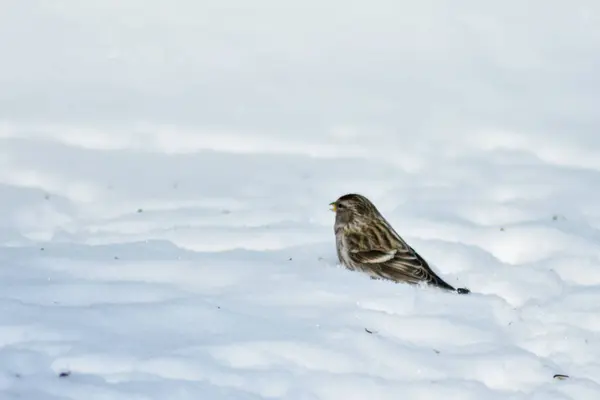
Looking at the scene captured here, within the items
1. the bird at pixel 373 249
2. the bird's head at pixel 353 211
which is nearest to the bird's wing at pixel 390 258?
the bird at pixel 373 249

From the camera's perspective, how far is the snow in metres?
4.82

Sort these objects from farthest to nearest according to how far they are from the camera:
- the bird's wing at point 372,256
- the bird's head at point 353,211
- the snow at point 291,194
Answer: the bird's head at point 353,211 → the bird's wing at point 372,256 → the snow at point 291,194

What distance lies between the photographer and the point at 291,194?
783cm

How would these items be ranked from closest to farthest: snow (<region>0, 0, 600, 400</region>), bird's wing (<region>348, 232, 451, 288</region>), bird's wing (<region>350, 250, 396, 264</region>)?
snow (<region>0, 0, 600, 400</region>) < bird's wing (<region>348, 232, 451, 288</region>) < bird's wing (<region>350, 250, 396, 264</region>)

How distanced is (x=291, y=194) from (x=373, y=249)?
1.65 metres

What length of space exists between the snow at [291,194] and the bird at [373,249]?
0.23 meters

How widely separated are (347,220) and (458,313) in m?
1.20

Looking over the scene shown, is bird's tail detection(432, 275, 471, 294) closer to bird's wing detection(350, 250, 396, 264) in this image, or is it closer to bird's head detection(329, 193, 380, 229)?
bird's wing detection(350, 250, 396, 264)

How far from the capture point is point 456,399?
15.3 ft

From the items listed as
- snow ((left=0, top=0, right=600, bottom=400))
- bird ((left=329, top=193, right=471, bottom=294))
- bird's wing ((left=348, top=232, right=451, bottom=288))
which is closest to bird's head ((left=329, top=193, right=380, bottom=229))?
bird ((left=329, top=193, right=471, bottom=294))

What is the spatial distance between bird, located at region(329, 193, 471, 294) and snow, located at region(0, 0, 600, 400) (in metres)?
0.23

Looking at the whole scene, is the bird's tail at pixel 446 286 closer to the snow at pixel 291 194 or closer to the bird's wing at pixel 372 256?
the snow at pixel 291 194

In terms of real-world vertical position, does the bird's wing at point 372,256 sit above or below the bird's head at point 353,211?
below

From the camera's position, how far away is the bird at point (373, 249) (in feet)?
19.9
